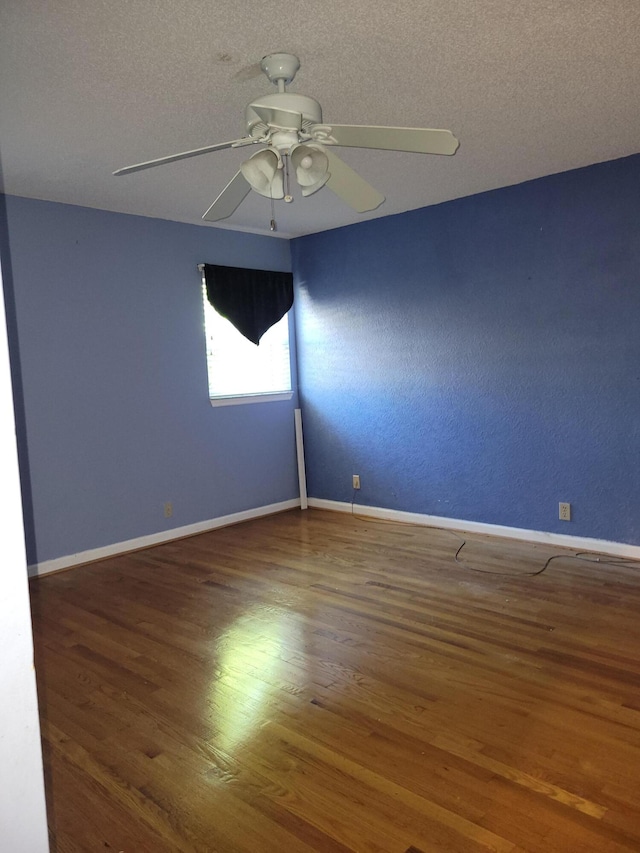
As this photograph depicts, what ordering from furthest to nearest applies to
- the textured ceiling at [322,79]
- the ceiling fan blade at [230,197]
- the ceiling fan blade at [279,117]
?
the ceiling fan blade at [230,197], the textured ceiling at [322,79], the ceiling fan blade at [279,117]

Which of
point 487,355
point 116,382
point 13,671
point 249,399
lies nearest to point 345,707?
point 13,671

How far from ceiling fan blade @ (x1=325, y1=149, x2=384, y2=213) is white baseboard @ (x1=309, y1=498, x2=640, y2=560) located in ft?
9.10

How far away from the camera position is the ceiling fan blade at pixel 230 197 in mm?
2391

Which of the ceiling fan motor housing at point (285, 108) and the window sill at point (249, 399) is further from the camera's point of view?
the window sill at point (249, 399)

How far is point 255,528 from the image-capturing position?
5.18 metres

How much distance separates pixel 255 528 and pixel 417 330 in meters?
2.06

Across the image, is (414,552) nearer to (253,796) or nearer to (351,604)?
(351,604)

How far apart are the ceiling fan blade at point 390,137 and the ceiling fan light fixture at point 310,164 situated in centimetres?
4

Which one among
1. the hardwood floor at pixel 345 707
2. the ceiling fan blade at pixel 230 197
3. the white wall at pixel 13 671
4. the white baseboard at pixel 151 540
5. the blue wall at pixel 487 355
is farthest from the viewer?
the white baseboard at pixel 151 540

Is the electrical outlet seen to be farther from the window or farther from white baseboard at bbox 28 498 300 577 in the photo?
the window

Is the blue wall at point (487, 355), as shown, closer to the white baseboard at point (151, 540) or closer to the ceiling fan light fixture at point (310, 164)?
the white baseboard at point (151, 540)

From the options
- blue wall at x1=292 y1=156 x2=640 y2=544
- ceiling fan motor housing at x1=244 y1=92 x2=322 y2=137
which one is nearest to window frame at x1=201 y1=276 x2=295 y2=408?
blue wall at x1=292 y1=156 x2=640 y2=544

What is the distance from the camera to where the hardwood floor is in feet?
5.91

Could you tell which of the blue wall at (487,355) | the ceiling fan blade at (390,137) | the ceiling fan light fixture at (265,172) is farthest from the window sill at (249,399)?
the ceiling fan blade at (390,137)
